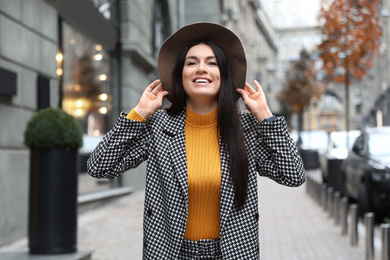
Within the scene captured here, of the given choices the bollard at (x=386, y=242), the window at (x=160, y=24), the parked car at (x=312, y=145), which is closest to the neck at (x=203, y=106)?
the bollard at (x=386, y=242)

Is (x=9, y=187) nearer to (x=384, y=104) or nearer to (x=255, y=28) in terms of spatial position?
(x=384, y=104)

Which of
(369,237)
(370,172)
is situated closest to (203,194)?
(369,237)

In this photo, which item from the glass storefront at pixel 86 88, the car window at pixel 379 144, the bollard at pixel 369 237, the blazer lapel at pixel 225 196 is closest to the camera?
the blazer lapel at pixel 225 196

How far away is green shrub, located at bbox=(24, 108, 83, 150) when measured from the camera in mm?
6586

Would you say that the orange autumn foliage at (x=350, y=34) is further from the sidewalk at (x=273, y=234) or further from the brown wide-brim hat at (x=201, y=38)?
the brown wide-brim hat at (x=201, y=38)

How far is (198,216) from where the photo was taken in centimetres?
262

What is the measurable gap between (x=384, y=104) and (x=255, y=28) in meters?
18.9

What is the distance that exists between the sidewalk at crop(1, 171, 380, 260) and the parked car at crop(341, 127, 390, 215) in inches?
29.1

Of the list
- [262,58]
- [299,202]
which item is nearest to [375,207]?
[299,202]

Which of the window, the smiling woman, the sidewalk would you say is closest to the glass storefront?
the sidewalk

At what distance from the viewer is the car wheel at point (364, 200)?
1080 cm

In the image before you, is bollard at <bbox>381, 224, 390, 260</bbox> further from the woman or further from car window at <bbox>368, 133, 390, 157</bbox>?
car window at <bbox>368, 133, 390, 157</bbox>

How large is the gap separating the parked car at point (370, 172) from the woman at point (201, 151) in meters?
8.00

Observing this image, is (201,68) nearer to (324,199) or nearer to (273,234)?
(273,234)
